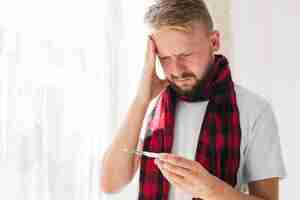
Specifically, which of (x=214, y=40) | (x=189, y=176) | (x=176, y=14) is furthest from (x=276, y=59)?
(x=189, y=176)

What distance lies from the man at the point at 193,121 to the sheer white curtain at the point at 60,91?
0.15 metres

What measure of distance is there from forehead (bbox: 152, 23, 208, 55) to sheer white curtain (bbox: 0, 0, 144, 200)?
0.93 ft

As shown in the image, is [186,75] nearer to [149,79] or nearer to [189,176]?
[149,79]

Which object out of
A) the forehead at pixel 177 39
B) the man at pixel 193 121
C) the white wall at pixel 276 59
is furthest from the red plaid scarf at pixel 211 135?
the white wall at pixel 276 59

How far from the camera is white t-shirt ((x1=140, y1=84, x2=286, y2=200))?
4.89ft

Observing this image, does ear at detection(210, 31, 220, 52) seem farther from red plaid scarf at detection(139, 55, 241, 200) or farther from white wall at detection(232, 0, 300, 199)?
white wall at detection(232, 0, 300, 199)

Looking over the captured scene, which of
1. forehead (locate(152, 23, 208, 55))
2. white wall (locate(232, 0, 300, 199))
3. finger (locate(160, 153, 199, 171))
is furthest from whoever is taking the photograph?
white wall (locate(232, 0, 300, 199))

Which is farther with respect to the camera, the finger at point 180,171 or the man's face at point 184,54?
the man's face at point 184,54

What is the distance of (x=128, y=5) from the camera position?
1871mm

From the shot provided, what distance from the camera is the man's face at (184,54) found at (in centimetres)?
146

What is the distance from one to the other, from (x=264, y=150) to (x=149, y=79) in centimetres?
36

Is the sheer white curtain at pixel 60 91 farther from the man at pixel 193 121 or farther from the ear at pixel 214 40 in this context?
the ear at pixel 214 40

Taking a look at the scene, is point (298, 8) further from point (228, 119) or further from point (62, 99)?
point (62, 99)

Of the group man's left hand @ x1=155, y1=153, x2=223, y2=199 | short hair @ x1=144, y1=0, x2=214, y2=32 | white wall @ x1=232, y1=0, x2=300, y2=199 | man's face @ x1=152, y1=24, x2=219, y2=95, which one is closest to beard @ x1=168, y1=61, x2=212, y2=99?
man's face @ x1=152, y1=24, x2=219, y2=95
